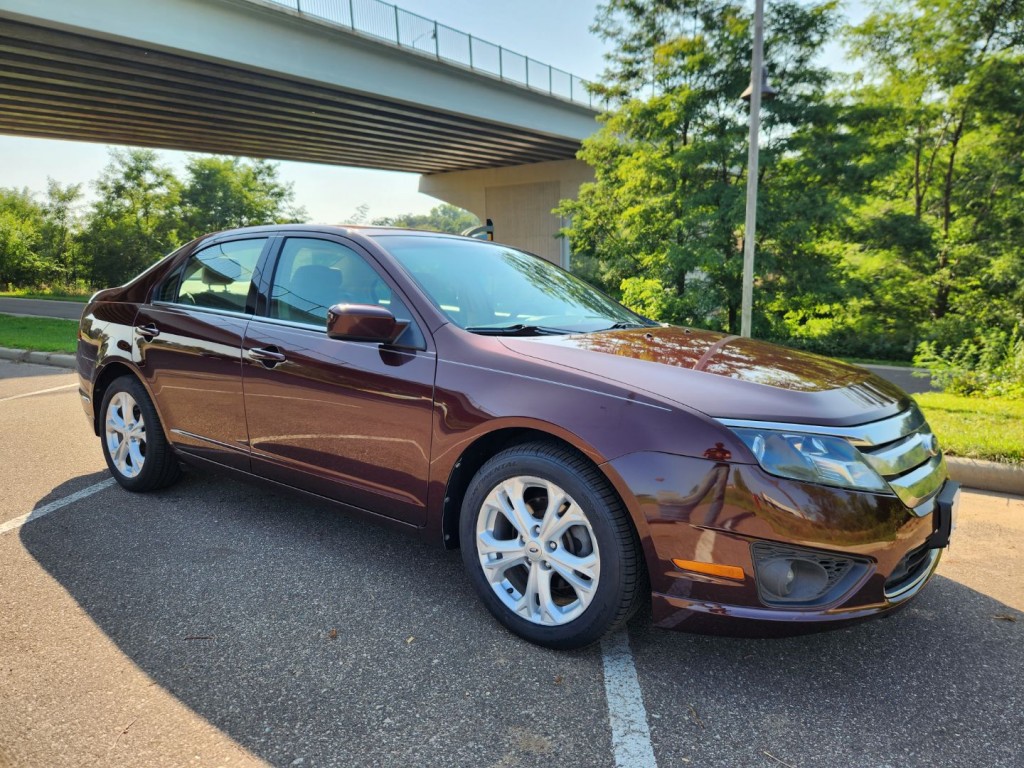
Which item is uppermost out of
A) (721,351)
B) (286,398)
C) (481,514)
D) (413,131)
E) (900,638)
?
(413,131)

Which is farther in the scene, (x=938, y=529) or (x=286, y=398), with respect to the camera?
(x=286, y=398)

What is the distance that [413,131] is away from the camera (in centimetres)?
2762

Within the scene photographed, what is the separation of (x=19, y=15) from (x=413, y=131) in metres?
14.8

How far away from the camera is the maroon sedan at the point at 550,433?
208 cm

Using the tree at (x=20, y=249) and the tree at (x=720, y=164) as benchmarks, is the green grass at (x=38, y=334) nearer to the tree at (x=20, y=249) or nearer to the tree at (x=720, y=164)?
the tree at (x=720, y=164)

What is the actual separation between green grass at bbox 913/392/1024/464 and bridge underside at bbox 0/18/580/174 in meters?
19.1

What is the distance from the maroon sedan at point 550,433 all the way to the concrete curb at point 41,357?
302 inches

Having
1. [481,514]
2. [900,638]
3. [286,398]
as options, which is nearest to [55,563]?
[286,398]

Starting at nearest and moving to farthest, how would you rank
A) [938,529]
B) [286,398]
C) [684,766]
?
[684,766], [938,529], [286,398]

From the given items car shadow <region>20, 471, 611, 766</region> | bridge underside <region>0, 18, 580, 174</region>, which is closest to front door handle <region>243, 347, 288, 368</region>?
car shadow <region>20, 471, 611, 766</region>

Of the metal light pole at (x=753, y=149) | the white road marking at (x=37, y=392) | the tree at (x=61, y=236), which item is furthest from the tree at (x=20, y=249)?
the metal light pole at (x=753, y=149)

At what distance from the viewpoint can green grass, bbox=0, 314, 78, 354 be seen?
10.8 meters

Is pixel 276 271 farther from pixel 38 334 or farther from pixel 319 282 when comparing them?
pixel 38 334

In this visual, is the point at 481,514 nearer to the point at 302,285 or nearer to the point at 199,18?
the point at 302,285
